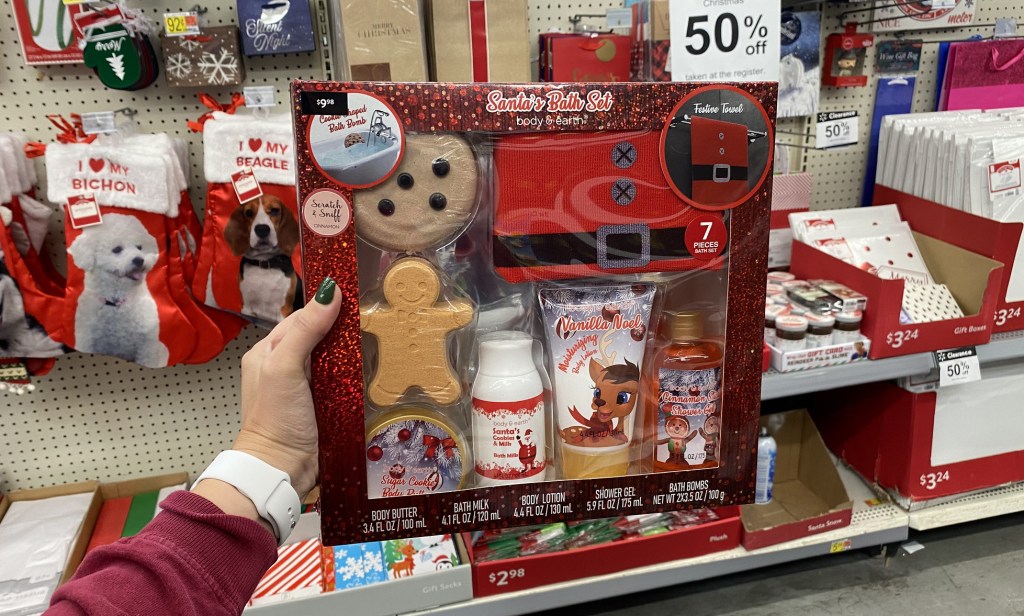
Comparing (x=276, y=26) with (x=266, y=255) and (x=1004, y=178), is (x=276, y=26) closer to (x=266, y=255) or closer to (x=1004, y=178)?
(x=266, y=255)

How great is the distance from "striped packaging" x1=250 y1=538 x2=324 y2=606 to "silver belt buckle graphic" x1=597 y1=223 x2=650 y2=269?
3.73 feet

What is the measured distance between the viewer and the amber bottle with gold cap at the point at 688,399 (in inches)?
39.7

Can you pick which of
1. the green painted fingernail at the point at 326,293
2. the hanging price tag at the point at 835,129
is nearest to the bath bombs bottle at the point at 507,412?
the green painted fingernail at the point at 326,293

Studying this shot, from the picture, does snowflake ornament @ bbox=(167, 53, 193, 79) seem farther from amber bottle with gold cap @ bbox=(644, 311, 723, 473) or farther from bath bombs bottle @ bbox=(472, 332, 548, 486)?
amber bottle with gold cap @ bbox=(644, 311, 723, 473)

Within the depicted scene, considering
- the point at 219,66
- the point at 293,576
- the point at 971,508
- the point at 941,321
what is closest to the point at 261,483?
the point at 293,576

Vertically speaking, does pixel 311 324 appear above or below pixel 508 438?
above

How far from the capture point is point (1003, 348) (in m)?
1.84

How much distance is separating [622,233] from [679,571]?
3.99 feet

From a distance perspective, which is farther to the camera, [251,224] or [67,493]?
[67,493]

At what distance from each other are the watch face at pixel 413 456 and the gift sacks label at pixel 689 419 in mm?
296

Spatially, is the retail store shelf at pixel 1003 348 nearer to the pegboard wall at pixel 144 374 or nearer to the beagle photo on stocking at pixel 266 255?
the pegboard wall at pixel 144 374

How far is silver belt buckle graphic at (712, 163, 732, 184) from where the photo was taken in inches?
36.5

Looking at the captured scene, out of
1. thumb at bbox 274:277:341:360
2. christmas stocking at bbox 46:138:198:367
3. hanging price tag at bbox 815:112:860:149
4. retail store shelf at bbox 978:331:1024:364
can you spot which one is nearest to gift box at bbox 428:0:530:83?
christmas stocking at bbox 46:138:198:367

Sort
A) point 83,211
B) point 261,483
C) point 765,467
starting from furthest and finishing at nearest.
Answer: point 765,467
point 83,211
point 261,483
